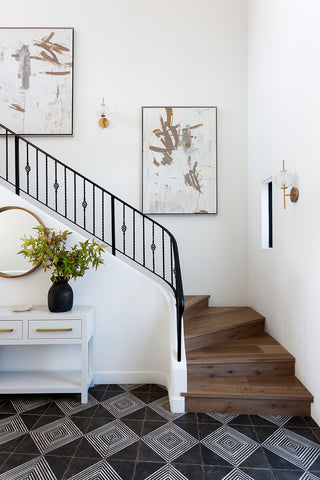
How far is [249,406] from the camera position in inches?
99.6

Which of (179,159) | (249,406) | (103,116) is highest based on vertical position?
(103,116)

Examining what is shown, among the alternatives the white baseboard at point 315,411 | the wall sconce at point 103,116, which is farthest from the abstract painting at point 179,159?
the white baseboard at point 315,411

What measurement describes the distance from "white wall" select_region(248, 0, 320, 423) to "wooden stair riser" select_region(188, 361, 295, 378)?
13 centimetres

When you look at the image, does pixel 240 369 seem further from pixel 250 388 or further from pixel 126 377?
pixel 126 377

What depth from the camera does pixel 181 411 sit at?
2.58m

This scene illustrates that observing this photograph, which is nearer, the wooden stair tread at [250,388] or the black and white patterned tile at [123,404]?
the wooden stair tread at [250,388]

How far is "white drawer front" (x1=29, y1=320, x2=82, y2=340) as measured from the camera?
2781mm

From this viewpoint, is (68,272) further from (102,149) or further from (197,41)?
(197,41)

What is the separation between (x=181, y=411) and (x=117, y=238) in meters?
2.46

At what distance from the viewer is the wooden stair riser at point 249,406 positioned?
249cm

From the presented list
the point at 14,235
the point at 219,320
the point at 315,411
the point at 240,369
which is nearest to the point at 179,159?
the point at 219,320

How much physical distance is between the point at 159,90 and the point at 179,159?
1066mm

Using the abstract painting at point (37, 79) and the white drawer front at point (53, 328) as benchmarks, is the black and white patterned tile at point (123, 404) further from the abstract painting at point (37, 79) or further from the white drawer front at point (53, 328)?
the abstract painting at point (37, 79)

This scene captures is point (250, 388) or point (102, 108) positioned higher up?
point (102, 108)
